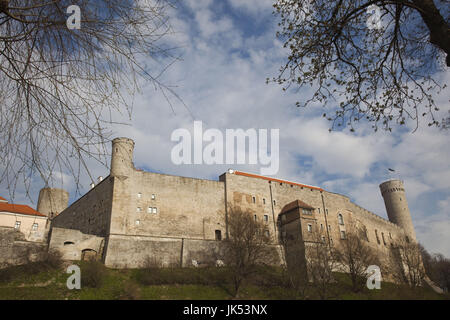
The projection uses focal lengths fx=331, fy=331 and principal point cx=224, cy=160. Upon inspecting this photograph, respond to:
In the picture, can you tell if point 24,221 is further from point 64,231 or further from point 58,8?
point 58,8

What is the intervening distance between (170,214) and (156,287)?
9.74 m

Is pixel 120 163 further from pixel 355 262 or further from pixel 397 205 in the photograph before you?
pixel 397 205

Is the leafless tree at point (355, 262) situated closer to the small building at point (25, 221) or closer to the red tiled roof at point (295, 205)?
the red tiled roof at point (295, 205)

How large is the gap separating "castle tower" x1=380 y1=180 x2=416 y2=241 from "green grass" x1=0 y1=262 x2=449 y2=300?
3826 centimetres

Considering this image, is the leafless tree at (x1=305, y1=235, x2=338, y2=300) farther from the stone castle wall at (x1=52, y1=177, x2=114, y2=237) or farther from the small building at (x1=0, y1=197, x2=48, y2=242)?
the small building at (x1=0, y1=197, x2=48, y2=242)

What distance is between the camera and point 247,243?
28.8 metres

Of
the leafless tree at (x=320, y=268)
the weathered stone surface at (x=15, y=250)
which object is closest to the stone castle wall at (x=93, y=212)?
the weathered stone surface at (x=15, y=250)

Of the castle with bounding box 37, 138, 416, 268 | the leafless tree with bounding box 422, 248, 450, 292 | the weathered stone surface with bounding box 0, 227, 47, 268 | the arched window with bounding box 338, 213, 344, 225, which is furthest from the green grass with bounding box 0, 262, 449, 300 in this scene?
the leafless tree with bounding box 422, 248, 450, 292

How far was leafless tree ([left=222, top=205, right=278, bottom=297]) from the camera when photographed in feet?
87.1

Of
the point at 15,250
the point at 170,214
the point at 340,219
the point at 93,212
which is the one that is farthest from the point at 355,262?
the point at 15,250

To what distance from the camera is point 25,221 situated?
31750 millimetres

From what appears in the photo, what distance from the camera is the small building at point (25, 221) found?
97.5 feet
